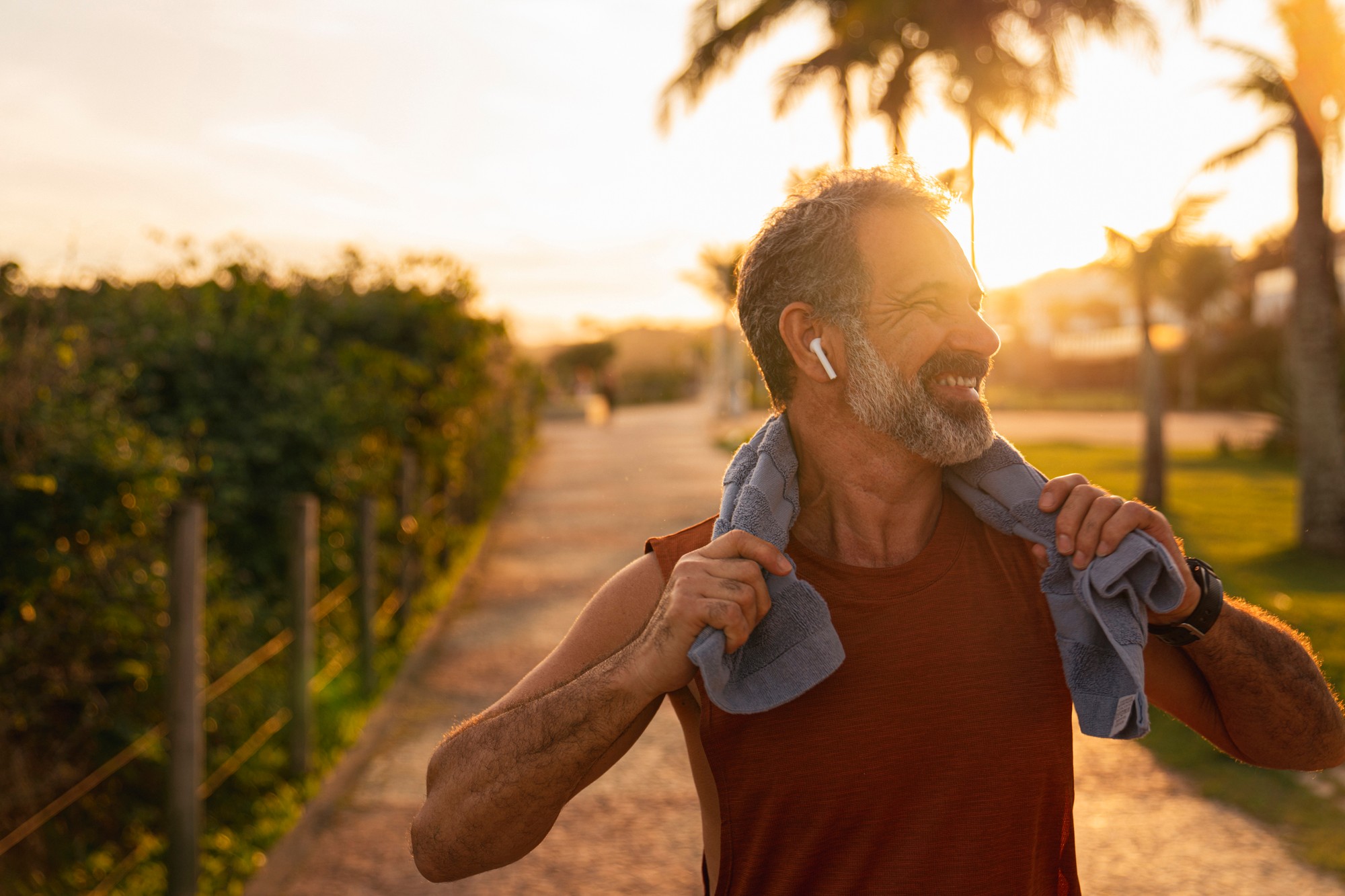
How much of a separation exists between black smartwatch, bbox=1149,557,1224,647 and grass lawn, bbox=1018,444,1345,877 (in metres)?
3.19

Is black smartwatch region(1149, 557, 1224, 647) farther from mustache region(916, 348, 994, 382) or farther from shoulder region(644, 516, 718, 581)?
shoulder region(644, 516, 718, 581)

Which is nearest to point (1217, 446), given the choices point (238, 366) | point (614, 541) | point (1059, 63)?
point (1059, 63)

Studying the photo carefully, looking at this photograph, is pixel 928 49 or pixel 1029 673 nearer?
pixel 1029 673

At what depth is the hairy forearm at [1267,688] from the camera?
6.23 ft

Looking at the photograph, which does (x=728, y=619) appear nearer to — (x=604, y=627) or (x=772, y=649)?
(x=772, y=649)

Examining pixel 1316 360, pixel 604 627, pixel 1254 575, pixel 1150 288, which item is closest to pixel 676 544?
pixel 604 627

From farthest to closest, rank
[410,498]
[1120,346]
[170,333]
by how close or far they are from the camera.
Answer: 1. [1120,346]
2. [410,498]
3. [170,333]

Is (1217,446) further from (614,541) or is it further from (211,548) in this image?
(211,548)

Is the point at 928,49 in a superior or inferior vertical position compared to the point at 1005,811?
superior

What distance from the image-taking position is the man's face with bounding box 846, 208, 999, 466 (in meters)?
1.96

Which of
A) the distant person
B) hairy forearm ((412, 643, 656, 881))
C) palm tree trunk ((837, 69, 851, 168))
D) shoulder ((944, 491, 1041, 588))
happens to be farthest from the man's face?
the distant person

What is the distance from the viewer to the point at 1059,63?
16.8 meters

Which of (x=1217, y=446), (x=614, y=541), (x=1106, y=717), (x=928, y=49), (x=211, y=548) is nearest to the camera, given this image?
(x=1106, y=717)

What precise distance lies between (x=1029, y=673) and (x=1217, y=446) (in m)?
26.9
